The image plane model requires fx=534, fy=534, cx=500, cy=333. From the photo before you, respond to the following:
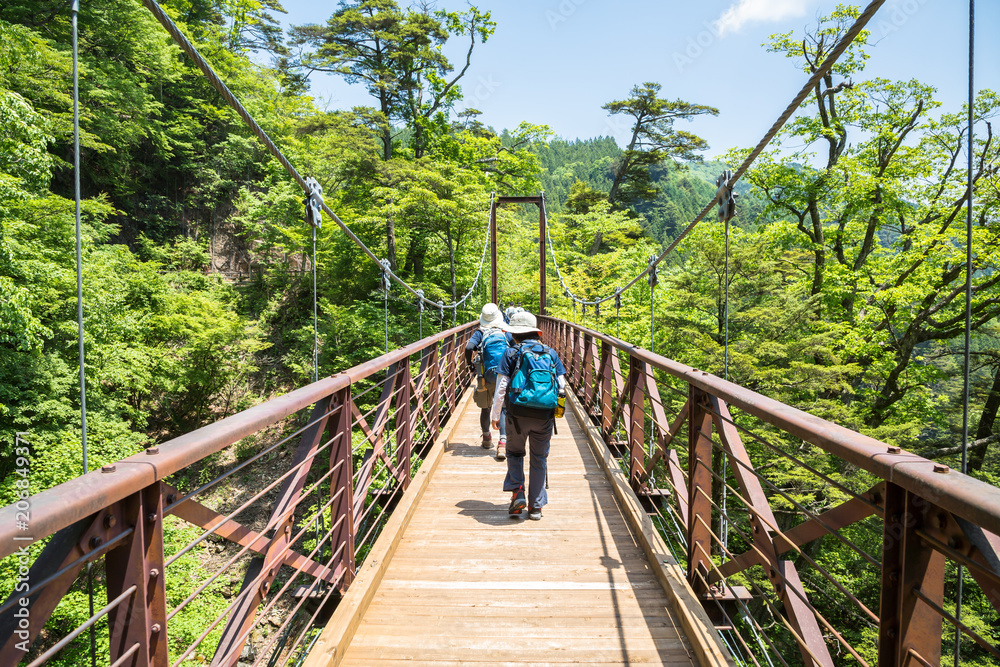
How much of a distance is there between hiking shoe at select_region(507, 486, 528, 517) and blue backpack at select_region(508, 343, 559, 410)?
566 millimetres

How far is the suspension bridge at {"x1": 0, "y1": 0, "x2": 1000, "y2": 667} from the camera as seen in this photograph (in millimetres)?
970

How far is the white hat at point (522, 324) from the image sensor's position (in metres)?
3.51

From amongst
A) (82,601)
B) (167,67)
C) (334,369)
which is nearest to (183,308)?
(334,369)

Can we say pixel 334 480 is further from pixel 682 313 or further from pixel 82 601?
pixel 682 313

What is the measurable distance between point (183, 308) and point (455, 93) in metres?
11.6

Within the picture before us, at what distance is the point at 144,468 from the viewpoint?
1.05m

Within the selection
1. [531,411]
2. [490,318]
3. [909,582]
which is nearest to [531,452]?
[531,411]

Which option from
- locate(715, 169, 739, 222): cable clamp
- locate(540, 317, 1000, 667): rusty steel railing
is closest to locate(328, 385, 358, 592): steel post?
locate(540, 317, 1000, 667): rusty steel railing

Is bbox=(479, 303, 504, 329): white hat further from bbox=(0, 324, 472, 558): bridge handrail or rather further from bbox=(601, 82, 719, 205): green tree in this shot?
bbox=(601, 82, 719, 205): green tree

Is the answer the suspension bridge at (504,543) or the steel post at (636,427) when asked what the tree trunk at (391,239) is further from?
the steel post at (636,427)

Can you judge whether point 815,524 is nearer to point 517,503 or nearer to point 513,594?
point 513,594

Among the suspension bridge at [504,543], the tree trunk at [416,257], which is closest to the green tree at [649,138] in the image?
the tree trunk at [416,257]

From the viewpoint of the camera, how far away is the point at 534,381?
3119 millimetres

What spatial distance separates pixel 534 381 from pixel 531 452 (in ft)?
1.51
